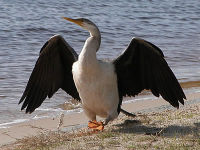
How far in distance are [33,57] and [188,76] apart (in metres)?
3.77

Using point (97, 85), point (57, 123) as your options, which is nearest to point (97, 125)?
point (97, 85)

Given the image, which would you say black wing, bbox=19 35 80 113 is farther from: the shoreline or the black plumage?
the shoreline

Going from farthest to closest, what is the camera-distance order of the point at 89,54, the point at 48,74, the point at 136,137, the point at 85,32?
the point at 85,32 → the point at 48,74 → the point at 89,54 → the point at 136,137

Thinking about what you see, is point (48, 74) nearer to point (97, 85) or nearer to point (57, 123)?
point (57, 123)

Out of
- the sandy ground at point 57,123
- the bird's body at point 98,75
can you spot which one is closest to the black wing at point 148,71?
the bird's body at point 98,75

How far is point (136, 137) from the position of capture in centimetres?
582

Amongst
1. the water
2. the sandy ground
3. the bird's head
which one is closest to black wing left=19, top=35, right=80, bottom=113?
the sandy ground

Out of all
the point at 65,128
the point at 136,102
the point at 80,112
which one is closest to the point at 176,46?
the point at 136,102

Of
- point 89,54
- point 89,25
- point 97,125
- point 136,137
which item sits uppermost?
point 89,25

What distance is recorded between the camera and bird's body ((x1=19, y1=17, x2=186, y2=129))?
6.45m

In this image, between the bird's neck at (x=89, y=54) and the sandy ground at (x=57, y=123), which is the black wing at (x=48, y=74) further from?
the bird's neck at (x=89, y=54)

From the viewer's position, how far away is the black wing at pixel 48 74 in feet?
23.3

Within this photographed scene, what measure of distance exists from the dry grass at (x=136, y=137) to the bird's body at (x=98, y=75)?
0.89 ft

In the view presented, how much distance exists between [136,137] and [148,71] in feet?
4.50
